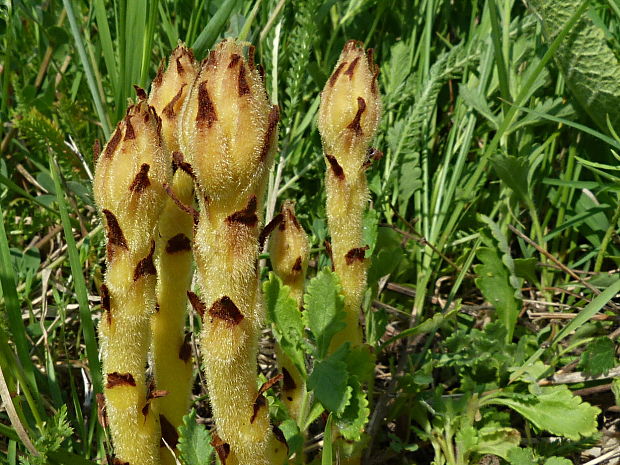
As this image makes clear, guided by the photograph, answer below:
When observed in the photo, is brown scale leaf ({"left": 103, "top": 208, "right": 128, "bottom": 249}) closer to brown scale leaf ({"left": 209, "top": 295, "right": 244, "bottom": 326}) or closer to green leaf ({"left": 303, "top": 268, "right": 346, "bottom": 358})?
brown scale leaf ({"left": 209, "top": 295, "right": 244, "bottom": 326})

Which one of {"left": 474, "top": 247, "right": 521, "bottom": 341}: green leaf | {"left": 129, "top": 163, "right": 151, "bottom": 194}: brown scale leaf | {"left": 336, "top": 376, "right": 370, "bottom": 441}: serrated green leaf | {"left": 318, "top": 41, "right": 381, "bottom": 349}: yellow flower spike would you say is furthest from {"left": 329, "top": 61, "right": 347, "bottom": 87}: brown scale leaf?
{"left": 474, "top": 247, "right": 521, "bottom": 341}: green leaf

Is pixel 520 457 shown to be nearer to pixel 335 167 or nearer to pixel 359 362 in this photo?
pixel 359 362

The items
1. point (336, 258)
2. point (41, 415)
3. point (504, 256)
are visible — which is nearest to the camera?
point (336, 258)

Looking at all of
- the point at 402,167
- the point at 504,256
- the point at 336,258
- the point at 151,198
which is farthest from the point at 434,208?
the point at 151,198

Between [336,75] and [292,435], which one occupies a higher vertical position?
[336,75]

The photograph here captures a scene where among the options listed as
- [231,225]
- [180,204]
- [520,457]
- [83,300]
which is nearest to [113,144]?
[180,204]

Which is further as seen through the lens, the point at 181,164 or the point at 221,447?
the point at 221,447

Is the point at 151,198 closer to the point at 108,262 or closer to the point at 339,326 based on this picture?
the point at 108,262
